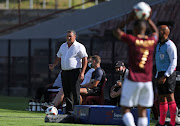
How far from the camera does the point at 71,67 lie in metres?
11.8

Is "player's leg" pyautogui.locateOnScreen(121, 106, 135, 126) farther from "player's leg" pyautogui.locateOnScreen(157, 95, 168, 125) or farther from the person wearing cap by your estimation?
the person wearing cap

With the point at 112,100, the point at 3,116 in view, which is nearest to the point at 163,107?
the point at 112,100

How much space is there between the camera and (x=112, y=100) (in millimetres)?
12984

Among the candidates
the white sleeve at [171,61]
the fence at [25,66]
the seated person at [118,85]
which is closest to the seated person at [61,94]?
the seated person at [118,85]

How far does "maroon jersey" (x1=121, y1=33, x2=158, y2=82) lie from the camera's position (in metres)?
7.80

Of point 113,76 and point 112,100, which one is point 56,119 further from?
point 113,76

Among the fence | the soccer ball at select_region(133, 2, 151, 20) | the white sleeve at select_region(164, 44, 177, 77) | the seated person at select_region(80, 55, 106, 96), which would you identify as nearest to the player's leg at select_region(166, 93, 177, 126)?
the white sleeve at select_region(164, 44, 177, 77)

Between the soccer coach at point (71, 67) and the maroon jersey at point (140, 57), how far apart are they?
13.0 ft

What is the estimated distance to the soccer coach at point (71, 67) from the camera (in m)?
11.9

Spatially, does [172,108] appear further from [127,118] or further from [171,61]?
[127,118]

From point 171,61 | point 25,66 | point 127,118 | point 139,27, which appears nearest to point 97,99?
point 171,61

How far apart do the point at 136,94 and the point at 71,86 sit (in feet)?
13.9

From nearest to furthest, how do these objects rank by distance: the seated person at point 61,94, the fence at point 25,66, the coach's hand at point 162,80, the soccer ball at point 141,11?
the soccer ball at point 141,11 → the coach's hand at point 162,80 → the seated person at point 61,94 → the fence at point 25,66

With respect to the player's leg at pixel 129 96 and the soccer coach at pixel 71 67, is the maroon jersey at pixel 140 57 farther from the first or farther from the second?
the soccer coach at pixel 71 67
